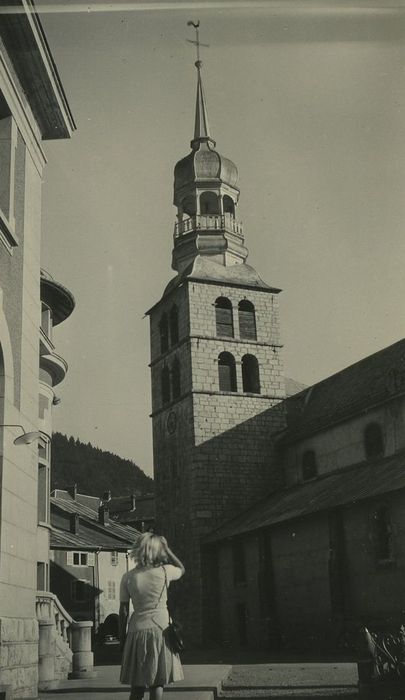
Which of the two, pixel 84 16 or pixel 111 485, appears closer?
A: pixel 84 16

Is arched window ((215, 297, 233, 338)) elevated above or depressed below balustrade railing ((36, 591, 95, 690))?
above

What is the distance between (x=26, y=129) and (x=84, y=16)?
8.24 feet

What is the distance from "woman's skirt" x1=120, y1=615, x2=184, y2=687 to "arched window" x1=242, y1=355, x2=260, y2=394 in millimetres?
32233

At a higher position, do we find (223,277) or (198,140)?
(198,140)

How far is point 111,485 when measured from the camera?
105 meters

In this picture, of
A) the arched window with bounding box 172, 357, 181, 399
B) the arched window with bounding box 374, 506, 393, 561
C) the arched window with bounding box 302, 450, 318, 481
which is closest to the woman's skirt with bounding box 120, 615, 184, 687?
the arched window with bounding box 374, 506, 393, 561

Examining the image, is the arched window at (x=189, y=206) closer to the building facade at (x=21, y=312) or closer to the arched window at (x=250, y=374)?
the arched window at (x=250, y=374)

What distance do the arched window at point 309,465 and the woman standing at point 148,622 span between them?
28479 millimetres

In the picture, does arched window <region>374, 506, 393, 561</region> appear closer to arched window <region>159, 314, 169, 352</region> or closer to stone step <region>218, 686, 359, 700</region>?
stone step <region>218, 686, 359, 700</region>

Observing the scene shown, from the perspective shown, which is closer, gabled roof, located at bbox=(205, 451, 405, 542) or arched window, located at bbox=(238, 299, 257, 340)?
gabled roof, located at bbox=(205, 451, 405, 542)

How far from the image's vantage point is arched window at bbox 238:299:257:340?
39562 mm

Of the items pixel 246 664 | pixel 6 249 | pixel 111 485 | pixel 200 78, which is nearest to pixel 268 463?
pixel 246 664

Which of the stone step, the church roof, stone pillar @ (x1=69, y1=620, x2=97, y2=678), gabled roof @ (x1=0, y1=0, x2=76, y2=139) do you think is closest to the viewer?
gabled roof @ (x1=0, y1=0, x2=76, y2=139)

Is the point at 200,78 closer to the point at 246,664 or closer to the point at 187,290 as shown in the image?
the point at 187,290
